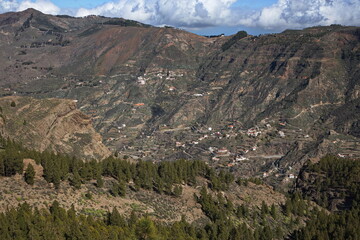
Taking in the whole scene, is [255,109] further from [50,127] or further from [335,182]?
[50,127]

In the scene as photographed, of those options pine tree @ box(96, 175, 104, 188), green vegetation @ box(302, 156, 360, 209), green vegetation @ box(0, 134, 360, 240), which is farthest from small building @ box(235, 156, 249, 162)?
pine tree @ box(96, 175, 104, 188)

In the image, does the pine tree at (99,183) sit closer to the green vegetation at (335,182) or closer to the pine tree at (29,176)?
the pine tree at (29,176)

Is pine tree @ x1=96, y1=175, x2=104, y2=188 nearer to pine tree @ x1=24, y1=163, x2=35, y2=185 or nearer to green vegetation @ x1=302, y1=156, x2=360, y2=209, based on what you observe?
pine tree @ x1=24, y1=163, x2=35, y2=185

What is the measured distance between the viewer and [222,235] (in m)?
54.5

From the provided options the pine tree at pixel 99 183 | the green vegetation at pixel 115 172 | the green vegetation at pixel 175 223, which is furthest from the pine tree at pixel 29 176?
the pine tree at pixel 99 183

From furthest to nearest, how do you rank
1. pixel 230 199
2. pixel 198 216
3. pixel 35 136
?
pixel 35 136
pixel 230 199
pixel 198 216

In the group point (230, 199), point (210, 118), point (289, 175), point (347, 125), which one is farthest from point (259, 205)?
point (210, 118)

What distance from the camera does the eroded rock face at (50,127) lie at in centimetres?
8431

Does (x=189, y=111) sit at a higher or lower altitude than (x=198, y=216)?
higher

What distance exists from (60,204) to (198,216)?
Result: 21551mm

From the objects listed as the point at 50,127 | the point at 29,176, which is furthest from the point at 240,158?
the point at 29,176

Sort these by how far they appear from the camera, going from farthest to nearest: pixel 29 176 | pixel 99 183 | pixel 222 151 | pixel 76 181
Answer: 1. pixel 222 151
2. pixel 99 183
3. pixel 76 181
4. pixel 29 176

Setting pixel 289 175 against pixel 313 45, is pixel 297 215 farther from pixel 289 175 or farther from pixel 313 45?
pixel 313 45

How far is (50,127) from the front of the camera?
91.1m
